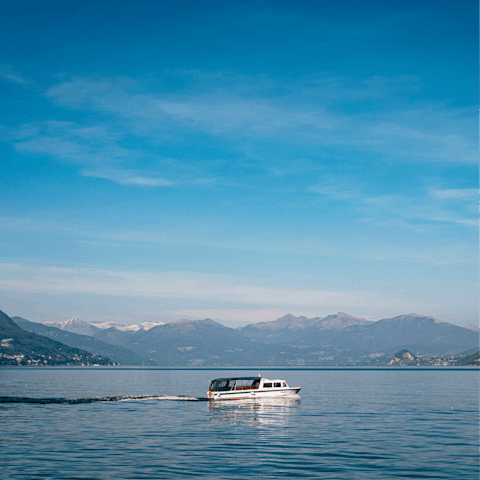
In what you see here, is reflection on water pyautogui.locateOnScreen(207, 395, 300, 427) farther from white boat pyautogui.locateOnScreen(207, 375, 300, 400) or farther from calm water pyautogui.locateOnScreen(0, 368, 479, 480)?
white boat pyautogui.locateOnScreen(207, 375, 300, 400)

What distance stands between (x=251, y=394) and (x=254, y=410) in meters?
18.9

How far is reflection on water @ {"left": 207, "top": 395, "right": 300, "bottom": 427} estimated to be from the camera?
81438 mm

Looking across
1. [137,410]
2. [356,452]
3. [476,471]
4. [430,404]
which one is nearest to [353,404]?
[430,404]

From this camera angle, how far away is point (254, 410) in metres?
100

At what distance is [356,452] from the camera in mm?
51344

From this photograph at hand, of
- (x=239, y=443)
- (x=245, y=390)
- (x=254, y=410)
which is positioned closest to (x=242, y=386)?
(x=245, y=390)

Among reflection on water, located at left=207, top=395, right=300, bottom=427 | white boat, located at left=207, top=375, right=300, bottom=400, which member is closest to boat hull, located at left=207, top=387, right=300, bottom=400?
white boat, located at left=207, top=375, right=300, bottom=400

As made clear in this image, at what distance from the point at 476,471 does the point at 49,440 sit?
138 ft

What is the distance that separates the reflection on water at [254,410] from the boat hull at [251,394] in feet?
3.03

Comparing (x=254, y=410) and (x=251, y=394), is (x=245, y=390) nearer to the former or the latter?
(x=251, y=394)

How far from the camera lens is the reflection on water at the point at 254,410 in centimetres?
8144

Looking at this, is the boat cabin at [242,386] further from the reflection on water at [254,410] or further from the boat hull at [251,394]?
the reflection on water at [254,410]

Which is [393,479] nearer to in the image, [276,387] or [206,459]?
[206,459]

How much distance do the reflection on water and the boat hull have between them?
922mm
